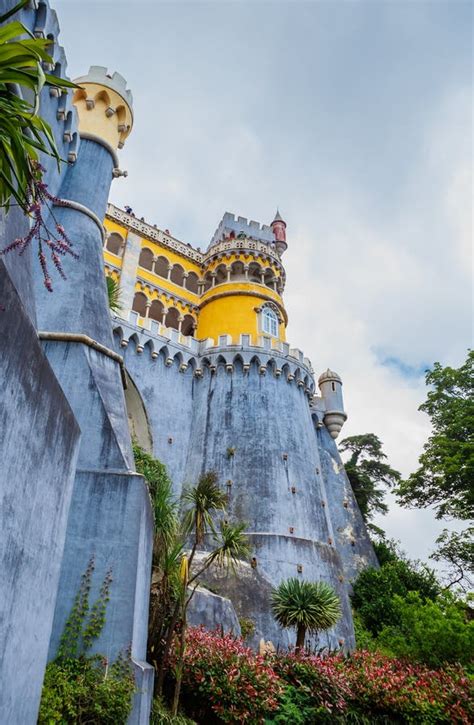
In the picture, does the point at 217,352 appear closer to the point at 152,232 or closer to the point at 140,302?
the point at 140,302

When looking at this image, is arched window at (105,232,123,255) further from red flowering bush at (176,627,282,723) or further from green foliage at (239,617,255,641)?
red flowering bush at (176,627,282,723)

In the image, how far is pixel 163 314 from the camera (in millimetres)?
29375

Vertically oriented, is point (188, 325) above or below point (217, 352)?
above

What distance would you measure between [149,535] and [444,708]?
311 inches

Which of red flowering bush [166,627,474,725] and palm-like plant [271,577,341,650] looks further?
palm-like plant [271,577,341,650]

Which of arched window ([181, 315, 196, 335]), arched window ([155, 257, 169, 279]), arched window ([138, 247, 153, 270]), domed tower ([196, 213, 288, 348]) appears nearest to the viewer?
domed tower ([196, 213, 288, 348])

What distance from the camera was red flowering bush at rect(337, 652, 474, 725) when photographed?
1082cm

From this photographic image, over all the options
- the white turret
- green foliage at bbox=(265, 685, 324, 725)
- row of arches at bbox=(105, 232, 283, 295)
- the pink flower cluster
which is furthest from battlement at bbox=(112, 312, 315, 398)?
the pink flower cluster

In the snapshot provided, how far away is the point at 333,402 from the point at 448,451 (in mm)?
9040

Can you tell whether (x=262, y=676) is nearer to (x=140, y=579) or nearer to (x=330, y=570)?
(x=140, y=579)

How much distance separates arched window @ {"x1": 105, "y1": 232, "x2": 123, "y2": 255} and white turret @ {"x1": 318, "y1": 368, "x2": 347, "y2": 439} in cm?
1497

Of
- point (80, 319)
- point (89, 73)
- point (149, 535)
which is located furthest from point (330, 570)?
point (89, 73)

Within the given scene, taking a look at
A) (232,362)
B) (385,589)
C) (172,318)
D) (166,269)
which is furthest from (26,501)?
(166,269)

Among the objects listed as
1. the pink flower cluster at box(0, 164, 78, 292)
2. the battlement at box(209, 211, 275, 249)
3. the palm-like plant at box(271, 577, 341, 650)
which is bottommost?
the palm-like plant at box(271, 577, 341, 650)
